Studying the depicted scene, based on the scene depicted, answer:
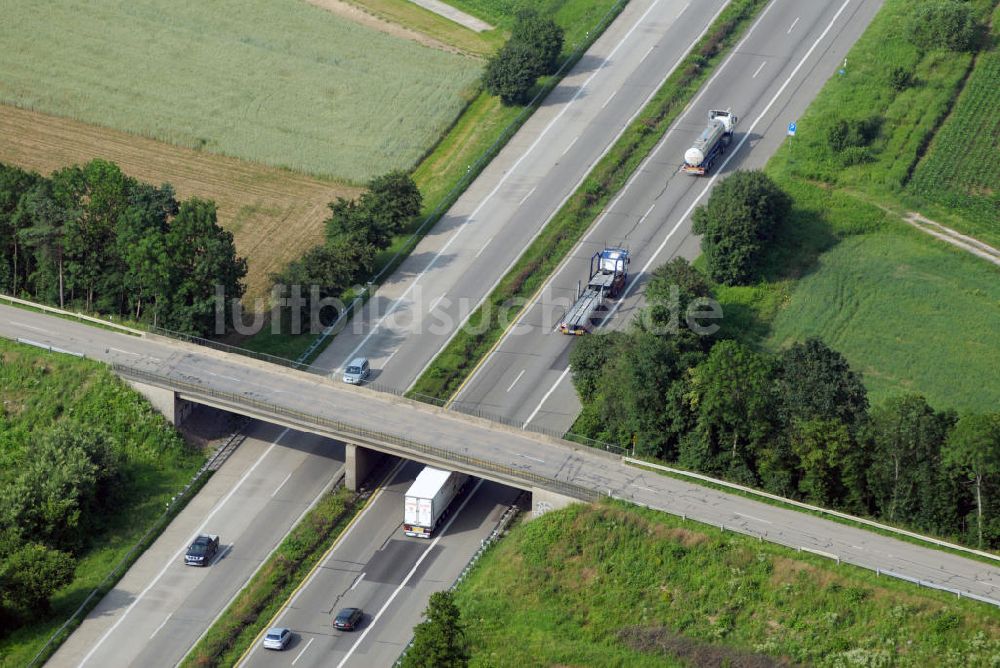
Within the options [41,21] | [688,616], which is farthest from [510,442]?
[41,21]

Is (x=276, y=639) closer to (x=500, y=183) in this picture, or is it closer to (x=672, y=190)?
(x=500, y=183)

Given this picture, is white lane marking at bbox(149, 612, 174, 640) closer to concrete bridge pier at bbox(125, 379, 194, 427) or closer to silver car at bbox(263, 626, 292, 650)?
silver car at bbox(263, 626, 292, 650)

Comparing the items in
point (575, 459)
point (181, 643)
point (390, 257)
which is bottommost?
point (181, 643)

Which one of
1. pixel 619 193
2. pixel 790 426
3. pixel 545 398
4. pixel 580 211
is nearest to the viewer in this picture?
pixel 790 426

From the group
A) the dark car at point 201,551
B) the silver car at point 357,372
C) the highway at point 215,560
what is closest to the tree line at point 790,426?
the silver car at point 357,372

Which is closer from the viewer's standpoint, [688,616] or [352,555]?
[688,616]

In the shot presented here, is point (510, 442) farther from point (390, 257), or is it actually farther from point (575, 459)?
point (390, 257)

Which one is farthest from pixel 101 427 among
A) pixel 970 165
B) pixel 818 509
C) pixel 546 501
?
pixel 970 165
